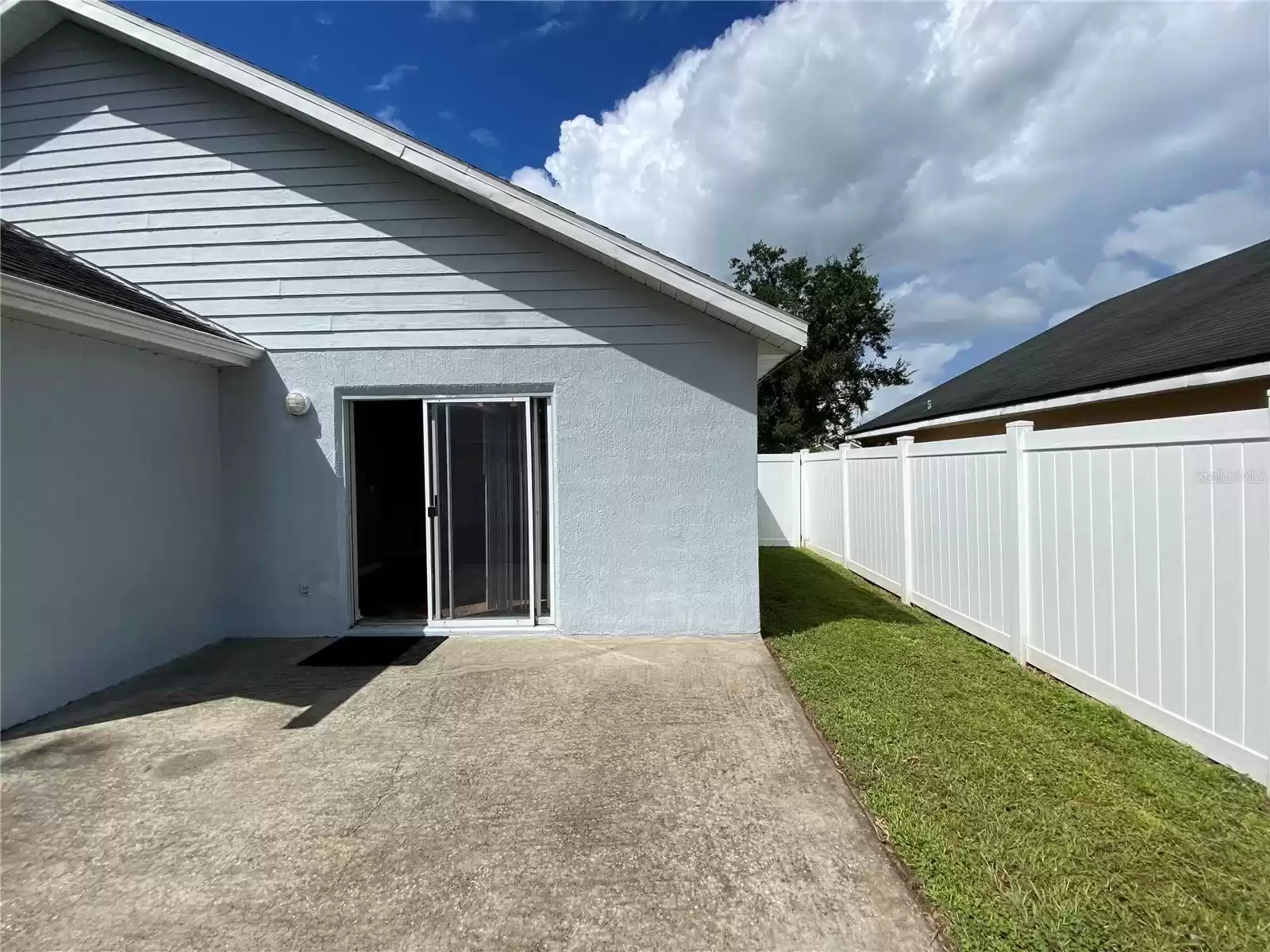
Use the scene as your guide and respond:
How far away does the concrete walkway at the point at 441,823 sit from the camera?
2.23 m

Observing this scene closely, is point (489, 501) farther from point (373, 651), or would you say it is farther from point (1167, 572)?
point (1167, 572)

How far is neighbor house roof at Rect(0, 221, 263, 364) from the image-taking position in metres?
3.95

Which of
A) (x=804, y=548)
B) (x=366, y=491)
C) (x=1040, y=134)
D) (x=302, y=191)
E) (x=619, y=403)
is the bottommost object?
(x=804, y=548)

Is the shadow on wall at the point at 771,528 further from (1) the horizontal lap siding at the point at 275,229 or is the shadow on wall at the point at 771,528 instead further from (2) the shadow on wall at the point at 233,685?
(2) the shadow on wall at the point at 233,685

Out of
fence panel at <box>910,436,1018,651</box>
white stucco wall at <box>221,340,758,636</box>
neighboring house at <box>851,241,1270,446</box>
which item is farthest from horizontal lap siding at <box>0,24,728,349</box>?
neighboring house at <box>851,241,1270,446</box>

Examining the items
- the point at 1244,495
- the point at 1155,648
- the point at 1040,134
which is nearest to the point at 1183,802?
the point at 1155,648

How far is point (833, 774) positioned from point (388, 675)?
11.5 ft

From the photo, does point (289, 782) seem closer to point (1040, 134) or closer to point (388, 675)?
point (388, 675)

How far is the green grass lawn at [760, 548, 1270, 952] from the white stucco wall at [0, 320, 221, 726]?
535 cm

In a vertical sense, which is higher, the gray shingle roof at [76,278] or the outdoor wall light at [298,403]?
the gray shingle roof at [76,278]

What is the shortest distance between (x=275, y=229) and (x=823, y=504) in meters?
9.40

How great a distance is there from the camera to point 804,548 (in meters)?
12.7

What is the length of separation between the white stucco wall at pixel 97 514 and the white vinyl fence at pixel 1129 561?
7127mm

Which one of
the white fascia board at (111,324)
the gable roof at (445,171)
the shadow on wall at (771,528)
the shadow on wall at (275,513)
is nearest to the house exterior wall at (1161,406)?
the gable roof at (445,171)
